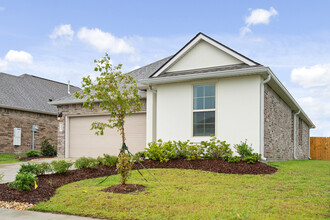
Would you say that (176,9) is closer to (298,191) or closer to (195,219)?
(298,191)

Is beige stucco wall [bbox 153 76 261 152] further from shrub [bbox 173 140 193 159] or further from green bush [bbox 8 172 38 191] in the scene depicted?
green bush [bbox 8 172 38 191]

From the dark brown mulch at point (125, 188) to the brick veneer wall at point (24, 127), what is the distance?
15410 millimetres

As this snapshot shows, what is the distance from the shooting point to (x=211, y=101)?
12.5m

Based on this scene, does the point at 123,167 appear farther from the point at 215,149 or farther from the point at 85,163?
the point at 215,149

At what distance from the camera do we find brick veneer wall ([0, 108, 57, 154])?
2038 centimetres

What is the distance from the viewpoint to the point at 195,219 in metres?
5.28

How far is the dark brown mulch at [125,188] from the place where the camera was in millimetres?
7406

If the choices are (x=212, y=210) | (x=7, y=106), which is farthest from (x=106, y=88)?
(x=7, y=106)

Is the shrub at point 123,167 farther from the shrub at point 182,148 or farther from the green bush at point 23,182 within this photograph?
the shrub at point 182,148

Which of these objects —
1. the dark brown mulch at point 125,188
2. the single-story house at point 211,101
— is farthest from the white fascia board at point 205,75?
the dark brown mulch at point 125,188

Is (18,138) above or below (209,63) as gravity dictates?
below

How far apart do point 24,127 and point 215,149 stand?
1514cm

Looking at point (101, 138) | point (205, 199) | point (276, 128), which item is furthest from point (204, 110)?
point (101, 138)

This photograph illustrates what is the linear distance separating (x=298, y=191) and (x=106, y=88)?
5238 mm
